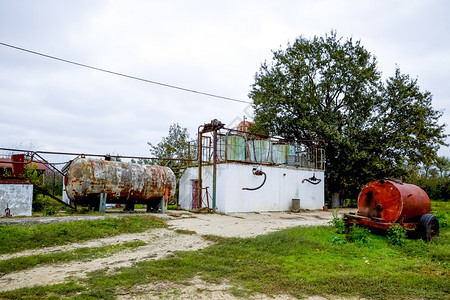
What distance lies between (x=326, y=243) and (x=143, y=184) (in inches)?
366

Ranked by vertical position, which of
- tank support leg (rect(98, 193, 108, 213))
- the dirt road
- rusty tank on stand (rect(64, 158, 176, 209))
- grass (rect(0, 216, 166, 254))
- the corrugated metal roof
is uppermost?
the corrugated metal roof

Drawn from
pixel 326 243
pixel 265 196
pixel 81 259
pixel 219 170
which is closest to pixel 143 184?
pixel 219 170

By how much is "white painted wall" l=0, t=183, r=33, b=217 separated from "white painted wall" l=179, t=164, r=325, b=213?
28.3 ft

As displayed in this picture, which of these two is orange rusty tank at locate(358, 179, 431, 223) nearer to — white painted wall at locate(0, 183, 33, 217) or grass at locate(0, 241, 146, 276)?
grass at locate(0, 241, 146, 276)

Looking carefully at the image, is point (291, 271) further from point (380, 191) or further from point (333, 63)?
point (333, 63)

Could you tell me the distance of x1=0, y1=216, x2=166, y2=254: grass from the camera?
26.6 feet

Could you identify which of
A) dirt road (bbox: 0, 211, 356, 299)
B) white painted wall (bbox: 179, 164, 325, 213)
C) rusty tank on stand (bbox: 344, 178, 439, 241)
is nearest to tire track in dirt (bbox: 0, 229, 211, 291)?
dirt road (bbox: 0, 211, 356, 299)

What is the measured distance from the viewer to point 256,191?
1827cm

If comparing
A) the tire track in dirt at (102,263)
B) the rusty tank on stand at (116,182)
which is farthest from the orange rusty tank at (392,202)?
the rusty tank on stand at (116,182)

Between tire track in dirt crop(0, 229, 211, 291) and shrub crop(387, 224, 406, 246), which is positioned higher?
shrub crop(387, 224, 406, 246)

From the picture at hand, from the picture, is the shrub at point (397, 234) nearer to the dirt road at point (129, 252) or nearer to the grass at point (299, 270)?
the grass at point (299, 270)

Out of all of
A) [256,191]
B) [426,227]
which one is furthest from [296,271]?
[256,191]

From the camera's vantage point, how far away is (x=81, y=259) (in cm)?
697

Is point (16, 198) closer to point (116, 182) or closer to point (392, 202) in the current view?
point (116, 182)
